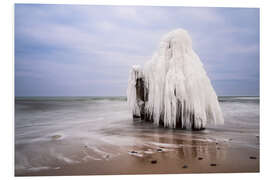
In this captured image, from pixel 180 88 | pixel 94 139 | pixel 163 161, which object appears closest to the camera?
pixel 163 161

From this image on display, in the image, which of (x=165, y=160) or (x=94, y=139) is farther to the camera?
(x=94, y=139)

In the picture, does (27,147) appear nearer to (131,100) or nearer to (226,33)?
(131,100)

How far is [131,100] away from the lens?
5926 mm

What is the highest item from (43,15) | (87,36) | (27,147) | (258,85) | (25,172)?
(43,15)

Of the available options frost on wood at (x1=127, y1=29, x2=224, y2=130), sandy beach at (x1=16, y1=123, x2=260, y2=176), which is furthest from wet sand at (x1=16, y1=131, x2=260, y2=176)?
frost on wood at (x1=127, y1=29, x2=224, y2=130)

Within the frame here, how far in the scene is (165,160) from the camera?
311 centimetres

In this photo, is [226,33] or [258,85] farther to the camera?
[226,33]

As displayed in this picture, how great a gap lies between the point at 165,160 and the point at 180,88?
5.76 ft

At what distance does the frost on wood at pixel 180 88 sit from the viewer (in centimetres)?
432

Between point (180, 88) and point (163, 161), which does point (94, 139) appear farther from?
point (180, 88)

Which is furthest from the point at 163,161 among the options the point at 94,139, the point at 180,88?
the point at 180,88

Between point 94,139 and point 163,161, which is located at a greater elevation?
point 94,139
